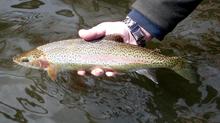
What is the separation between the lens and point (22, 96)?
4680 mm

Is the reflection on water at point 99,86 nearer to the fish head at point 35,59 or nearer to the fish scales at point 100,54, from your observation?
the fish head at point 35,59

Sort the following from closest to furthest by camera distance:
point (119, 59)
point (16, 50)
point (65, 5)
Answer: point (119, 59) → point (16, 50) → point (65, 5)

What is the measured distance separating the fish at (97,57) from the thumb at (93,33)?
44mm

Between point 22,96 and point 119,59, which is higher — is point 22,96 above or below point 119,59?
below

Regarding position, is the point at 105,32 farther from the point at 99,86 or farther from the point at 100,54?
the point at 99,86

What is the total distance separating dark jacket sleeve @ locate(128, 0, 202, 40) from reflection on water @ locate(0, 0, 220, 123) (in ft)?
2.81

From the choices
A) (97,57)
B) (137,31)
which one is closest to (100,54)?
(97,57)

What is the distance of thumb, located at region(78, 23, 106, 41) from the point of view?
4172mm

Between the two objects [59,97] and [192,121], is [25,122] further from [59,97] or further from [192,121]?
[192,121]

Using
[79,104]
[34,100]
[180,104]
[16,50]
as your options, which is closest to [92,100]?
[79,104]

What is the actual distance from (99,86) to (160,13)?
49.1 inches

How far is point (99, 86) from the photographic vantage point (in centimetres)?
488

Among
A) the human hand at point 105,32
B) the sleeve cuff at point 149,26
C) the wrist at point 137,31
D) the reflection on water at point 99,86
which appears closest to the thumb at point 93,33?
the human hand at point 105,32

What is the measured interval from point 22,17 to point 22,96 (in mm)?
1716
